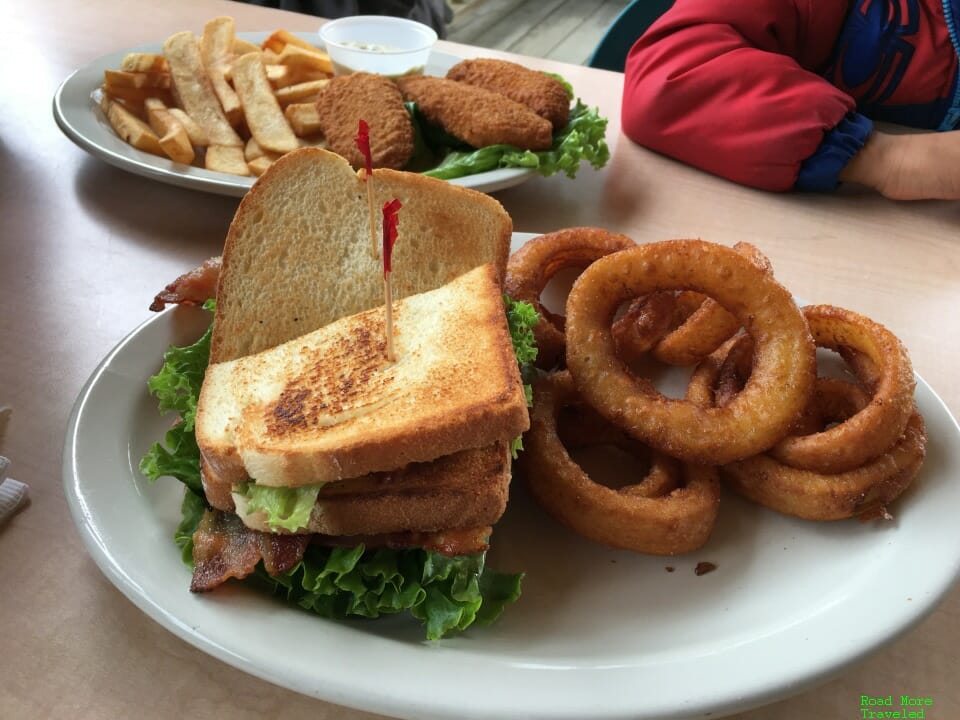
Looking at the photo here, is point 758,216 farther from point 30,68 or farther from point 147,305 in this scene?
point 30,68

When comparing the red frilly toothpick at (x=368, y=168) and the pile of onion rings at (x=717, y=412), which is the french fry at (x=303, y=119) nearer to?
the red frilly toothpick at (x=368, y=168)

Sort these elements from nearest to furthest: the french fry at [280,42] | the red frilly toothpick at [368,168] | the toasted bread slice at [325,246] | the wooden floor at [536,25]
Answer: the red frilly toothpick at [368,168], the toasted bread slice at [325,246], the french fry at [280,42], the wooden floor at [536,25]

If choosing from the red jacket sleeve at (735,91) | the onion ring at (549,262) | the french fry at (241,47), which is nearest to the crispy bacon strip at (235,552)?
the onion ring at (549,262)

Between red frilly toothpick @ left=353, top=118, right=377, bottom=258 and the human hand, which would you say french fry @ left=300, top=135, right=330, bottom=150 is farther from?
the human hand

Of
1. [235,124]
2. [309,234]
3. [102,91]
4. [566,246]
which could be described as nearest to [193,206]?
[235,124]

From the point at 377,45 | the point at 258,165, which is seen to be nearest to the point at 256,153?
the point at 258,165

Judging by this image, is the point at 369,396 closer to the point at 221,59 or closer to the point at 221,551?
the point at 221,551
